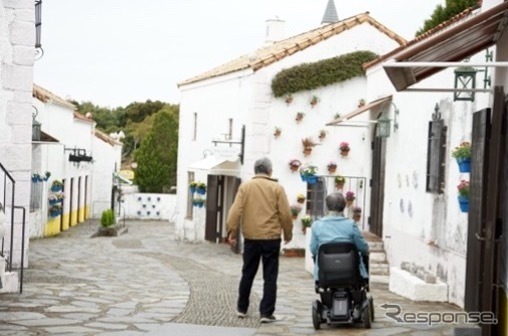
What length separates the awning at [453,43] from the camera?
633 centimetres

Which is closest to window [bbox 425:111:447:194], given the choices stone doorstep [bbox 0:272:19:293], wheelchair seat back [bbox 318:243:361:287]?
wheelchair seat back [bbox 318:243:361:287]

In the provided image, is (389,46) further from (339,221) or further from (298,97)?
(339,221)

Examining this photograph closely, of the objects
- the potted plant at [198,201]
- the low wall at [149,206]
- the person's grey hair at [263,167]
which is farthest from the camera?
the low wall at [149,206]

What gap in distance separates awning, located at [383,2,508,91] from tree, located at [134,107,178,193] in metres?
40.0

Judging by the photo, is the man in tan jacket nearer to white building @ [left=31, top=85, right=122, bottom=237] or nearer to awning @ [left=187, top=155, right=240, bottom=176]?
awning @ [left=187, top=155, right=240, bottom=176]

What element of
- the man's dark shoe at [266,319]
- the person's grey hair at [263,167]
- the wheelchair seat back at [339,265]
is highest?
the person's grey hair at [263,167]

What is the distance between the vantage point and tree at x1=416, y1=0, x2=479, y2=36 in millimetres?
19703

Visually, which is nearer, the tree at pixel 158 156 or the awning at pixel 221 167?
the awning at pixel 221 167

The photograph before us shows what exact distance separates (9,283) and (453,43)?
6235 millimetres

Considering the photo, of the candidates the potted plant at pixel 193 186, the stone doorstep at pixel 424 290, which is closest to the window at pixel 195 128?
the potted plant at pixel 193 186

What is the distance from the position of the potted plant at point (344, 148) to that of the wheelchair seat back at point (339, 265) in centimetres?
1249

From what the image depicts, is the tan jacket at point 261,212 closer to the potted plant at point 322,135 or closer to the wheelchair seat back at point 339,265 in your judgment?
the wheelchair seat back at point 339,265

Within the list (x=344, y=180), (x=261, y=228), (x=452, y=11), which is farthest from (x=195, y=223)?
(x=261, y=228)

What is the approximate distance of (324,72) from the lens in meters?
21.2
